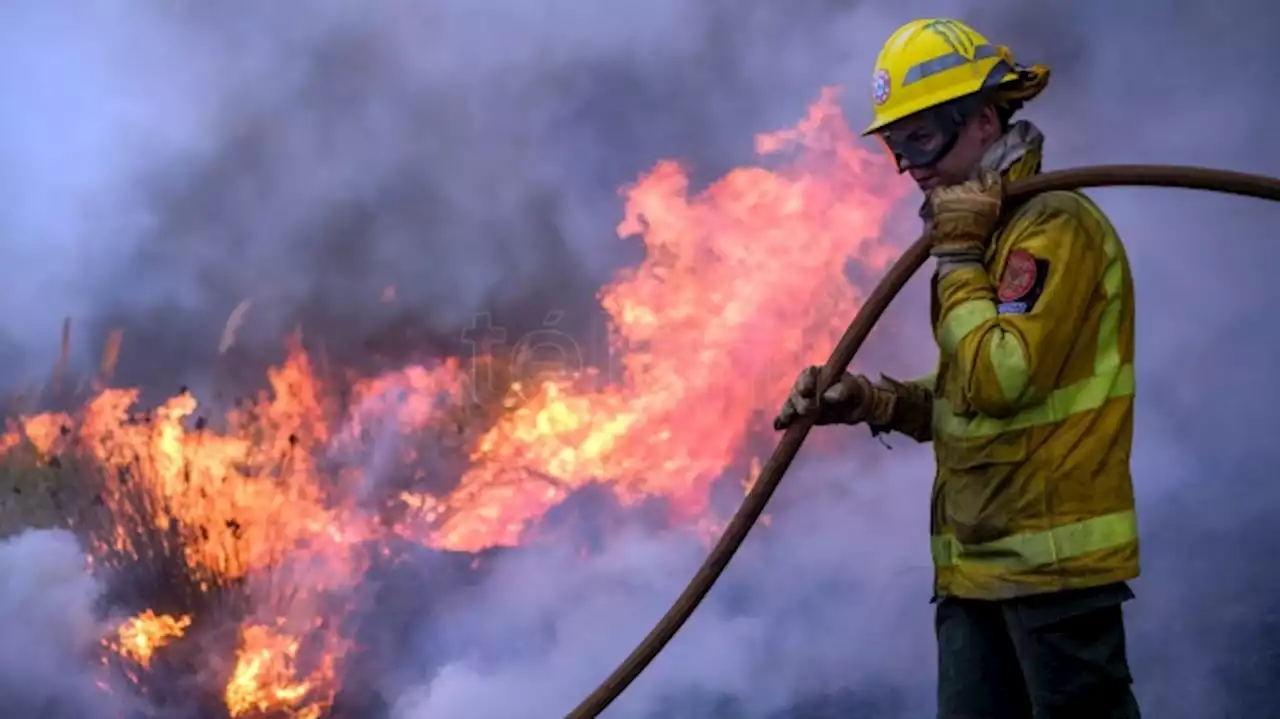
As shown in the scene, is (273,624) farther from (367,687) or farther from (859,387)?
(859,387)

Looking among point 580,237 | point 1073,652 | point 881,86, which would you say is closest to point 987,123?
point 881,86

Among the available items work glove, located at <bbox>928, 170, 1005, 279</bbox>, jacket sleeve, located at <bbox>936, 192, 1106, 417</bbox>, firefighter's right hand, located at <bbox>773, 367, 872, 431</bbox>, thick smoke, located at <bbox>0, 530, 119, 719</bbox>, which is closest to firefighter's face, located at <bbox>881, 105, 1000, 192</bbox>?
work glove, located at <bbox>928, 170, 1005, 279</bbox>

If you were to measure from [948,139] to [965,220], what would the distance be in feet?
0.92

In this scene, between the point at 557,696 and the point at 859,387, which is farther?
the point at 557,696

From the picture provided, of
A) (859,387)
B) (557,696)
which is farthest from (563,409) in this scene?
(859,387)

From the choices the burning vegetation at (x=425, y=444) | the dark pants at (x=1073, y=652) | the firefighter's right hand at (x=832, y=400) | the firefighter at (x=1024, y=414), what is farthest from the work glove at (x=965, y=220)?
the burning vegetation at (x=425, y=444)

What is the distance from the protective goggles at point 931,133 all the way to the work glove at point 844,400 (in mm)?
602

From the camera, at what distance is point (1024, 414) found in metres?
2.52

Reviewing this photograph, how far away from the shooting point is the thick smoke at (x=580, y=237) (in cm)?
483

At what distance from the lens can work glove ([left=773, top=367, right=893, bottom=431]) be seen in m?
3.04

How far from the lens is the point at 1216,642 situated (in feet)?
15.4

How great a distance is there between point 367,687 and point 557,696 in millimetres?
829

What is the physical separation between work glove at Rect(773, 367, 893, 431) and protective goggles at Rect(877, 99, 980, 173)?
602 mm

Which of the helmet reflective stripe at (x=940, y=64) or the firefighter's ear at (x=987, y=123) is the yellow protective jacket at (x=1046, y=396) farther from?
the helmet reflective stripe at (x=940, y=64)
